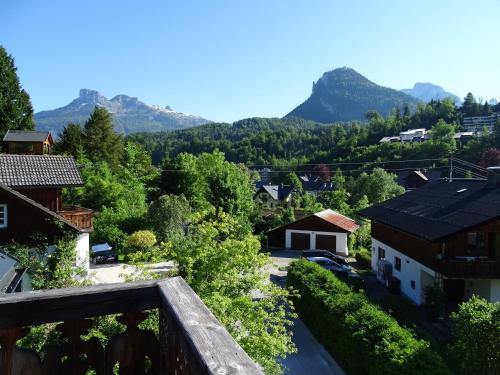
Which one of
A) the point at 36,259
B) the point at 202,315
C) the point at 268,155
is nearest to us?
the point at 202,315

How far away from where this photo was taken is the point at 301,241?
41.2m

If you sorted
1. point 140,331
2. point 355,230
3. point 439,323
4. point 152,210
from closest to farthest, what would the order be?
point 140,331
point 439,323
point 152,210
point 355,230

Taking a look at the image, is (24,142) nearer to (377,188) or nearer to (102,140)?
(102,140)

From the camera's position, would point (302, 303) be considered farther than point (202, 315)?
Yes

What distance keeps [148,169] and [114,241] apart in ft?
60.4

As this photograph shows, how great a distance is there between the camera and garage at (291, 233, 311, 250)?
134 feet

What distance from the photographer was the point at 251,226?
1668 inches

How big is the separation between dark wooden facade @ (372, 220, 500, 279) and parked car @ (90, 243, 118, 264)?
20990 millimetres

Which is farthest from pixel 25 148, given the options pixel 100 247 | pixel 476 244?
pixel 476 244

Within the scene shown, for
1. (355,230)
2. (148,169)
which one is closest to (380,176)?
(355,230)

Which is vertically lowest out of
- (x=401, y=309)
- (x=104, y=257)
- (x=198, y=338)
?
(x=104, y=257)

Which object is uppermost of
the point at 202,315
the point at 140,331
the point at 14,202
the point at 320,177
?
the point at 202,315

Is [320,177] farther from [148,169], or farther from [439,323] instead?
[439,323]

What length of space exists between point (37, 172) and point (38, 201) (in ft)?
4.73
